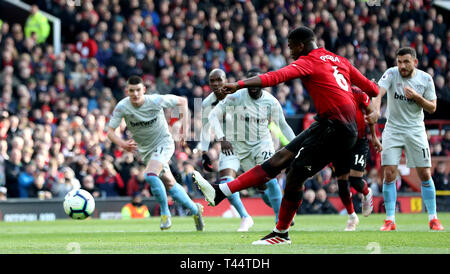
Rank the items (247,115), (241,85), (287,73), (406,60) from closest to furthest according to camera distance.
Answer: (241,85), (287,73), (406,60), (247,115)

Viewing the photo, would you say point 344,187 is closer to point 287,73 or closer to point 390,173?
point 390,173

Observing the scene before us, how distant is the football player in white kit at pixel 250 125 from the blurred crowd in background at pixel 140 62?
6160mm

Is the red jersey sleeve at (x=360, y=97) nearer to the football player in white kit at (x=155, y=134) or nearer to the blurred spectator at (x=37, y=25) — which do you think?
the football player in white kit at (x=155, y=134)

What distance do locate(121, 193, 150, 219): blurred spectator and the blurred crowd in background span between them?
0.41 metres

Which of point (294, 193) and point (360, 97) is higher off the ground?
point (360, 97)

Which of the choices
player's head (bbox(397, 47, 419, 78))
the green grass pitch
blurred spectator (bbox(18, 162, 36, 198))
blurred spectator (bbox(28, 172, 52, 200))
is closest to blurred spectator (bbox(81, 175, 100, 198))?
blurred spectator (bbox(28, 172, 52, 200))

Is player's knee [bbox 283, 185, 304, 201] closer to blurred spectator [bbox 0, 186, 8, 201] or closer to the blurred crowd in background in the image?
the blurred crowd in background

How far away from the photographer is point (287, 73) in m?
7.74

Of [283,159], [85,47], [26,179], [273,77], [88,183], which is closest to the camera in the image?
[273,77]

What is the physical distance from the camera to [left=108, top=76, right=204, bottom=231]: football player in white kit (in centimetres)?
1189

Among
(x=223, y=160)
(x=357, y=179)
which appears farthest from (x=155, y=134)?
(x=357, y=179)

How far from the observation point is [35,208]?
59.0ft

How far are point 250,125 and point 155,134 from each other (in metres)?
1.51

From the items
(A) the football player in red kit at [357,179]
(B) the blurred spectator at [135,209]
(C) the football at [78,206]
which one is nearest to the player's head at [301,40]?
(A) the football player in red kit at [357,179]
